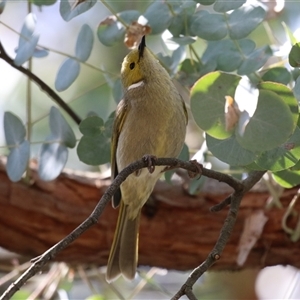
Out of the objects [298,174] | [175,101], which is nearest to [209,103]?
[298,174]

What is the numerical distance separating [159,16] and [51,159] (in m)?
0.74

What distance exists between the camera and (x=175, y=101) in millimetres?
2686

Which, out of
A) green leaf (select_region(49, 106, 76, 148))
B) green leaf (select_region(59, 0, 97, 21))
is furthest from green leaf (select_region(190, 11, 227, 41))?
green leaf (select_region(49, 106, 76, 148))

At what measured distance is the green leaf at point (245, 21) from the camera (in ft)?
7.57

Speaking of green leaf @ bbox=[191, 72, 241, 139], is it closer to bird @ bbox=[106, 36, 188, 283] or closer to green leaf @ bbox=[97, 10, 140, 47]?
bird @ bbox=[106, 36, 188, 283]

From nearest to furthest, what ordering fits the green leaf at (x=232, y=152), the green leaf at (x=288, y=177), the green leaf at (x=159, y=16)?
the green leaf at (x=232, y=152)
the green leaf at (x=288, y=177)
the green leaf at (x=159, y=16)

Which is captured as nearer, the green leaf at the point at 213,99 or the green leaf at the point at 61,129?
the green leaf at the point at 213,99

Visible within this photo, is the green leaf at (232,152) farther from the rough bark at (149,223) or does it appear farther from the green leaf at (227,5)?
the rough bark at (149,223)

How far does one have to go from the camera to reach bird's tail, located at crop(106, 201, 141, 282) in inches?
112

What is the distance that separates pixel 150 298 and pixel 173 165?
6.97 feet

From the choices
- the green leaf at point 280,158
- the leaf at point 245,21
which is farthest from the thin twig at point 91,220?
the leaf at point 245,21

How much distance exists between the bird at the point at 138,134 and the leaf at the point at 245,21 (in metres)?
0.43

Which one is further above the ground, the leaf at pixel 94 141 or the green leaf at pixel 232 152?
the green leaf at pixel 232 152

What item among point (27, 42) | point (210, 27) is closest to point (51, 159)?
point (27, 42)
